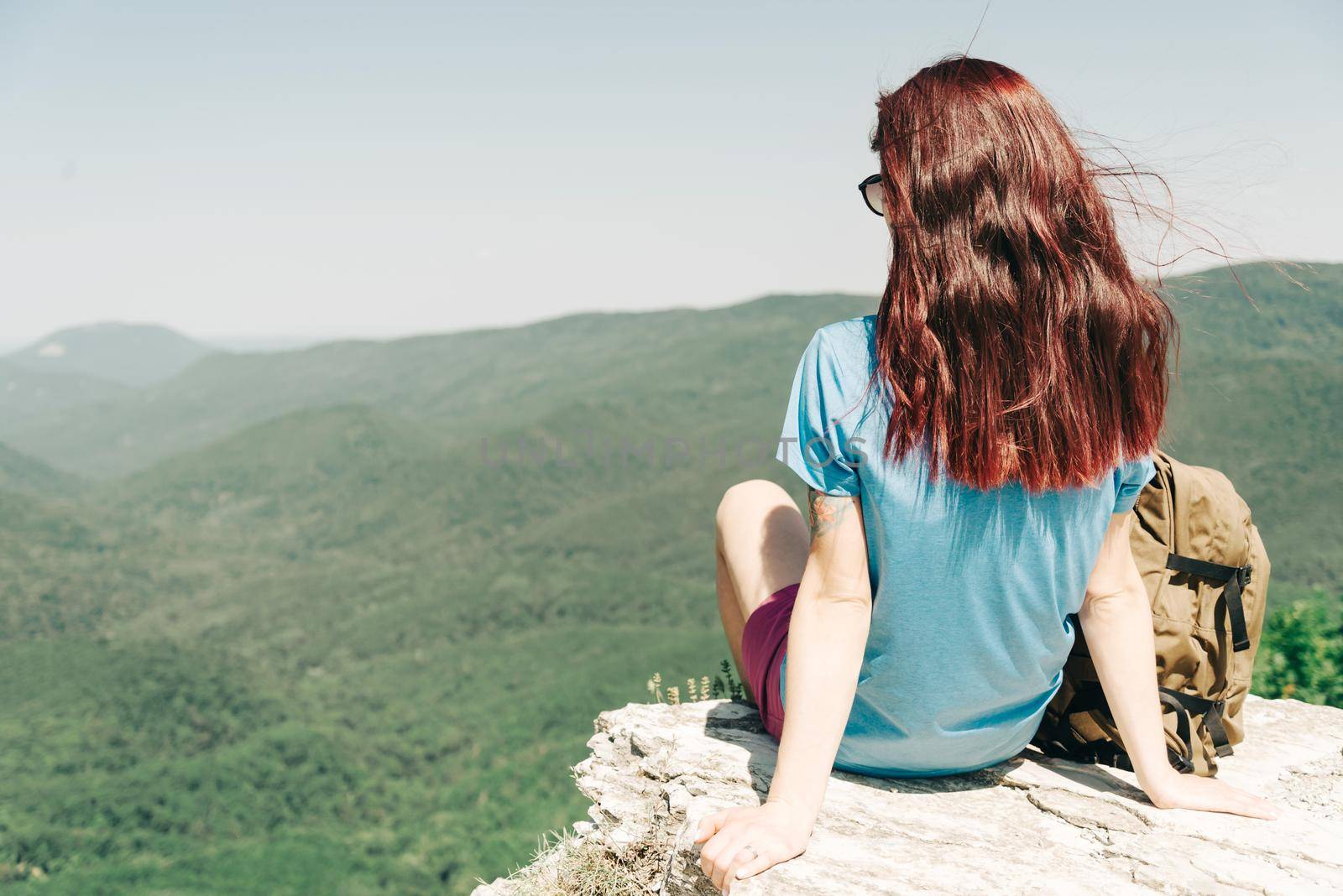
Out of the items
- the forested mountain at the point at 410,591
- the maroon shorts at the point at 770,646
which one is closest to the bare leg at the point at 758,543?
the maroon shorts at the point at 770,646

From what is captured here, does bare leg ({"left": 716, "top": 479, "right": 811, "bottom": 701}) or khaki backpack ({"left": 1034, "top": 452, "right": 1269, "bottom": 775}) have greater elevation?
bare leg ({"left": 716, "top": 479, "right": 811, "bottom": 701})

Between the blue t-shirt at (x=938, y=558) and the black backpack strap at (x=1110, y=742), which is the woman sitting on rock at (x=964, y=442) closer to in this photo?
the blue t-shirt at (x=938, y=558)

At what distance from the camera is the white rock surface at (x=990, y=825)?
1.56m

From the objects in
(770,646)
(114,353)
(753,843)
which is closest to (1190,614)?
(770,646)

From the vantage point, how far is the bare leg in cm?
190

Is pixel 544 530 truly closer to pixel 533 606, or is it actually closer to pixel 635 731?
pixel 533 606

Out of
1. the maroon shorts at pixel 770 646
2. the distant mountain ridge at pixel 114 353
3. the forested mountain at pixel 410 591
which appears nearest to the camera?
the maroon shorts at pixel 770 646

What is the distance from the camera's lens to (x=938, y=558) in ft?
4.98

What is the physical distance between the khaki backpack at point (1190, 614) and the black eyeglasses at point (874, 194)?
3.26 ft

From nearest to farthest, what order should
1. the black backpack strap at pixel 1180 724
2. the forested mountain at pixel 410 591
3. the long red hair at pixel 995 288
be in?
the long red hair at pixel 995 288, the black backpack strap at pixel 1180 724, the forested mountain at pixel 410 591

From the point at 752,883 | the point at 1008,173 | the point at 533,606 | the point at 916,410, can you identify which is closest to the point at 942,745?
the point at 752,883

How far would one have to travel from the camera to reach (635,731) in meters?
2.35

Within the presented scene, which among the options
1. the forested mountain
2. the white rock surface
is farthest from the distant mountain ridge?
the white rock surface

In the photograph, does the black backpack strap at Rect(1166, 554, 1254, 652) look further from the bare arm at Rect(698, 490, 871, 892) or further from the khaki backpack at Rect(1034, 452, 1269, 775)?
the bare arm at Rect(698, 490, 871, 892)
